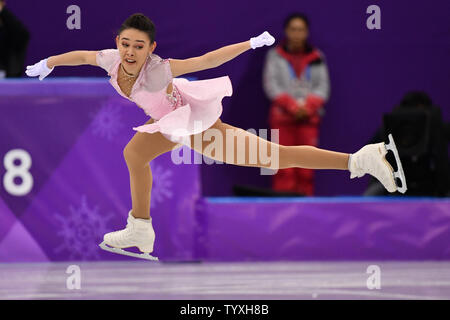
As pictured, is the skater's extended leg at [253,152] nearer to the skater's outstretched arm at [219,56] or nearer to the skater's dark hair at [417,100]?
the skater's outstretched arm at [219,56]

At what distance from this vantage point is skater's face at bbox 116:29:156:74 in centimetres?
493

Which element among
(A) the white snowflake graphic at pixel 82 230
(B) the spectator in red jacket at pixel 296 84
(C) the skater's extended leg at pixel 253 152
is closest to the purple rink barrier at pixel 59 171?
(A) the white snowflake graphic at pixel 82 230

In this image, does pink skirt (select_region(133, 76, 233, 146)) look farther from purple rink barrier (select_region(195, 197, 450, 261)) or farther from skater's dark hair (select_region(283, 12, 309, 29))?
skater's dark hair (select_region(283, 12, 309, 29))

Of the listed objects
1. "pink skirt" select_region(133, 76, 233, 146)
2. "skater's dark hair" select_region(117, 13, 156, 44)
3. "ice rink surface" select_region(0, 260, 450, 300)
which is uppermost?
"skater's dark hair" select_region(117, 13, 156, 44)

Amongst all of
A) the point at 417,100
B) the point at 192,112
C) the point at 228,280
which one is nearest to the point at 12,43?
the point at 228,280

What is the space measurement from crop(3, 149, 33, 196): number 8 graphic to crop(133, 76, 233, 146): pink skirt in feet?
9.22

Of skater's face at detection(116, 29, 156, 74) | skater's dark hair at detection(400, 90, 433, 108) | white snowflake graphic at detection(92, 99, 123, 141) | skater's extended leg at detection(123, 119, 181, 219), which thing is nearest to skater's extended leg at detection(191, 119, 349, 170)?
skater's extended leg at detection(123, 119, 181, 219)

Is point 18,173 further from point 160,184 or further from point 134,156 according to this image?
point 134,156

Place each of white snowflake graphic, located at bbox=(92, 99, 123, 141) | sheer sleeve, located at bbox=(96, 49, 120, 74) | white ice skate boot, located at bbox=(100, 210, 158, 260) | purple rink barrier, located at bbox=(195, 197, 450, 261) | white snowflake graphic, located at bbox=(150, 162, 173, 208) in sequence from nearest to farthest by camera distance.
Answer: sheer sleeve, located at bbox=(96, 49, 120, 74)
white ice skate boot, located at bbox=(100, 210, 158, 260)
white snowflake graphic, located at bbox=(92, 99, 123, 141)
white snowflake graphic, located at bbox=(150, 162, 173, 208)
purple rink barrier, located at bbox=(195, 197, 450, 261)

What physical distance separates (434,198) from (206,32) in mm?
2438

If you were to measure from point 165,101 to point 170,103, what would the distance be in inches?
1.4

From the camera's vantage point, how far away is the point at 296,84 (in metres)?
8.40

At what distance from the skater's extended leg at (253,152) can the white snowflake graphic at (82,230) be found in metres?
2.69

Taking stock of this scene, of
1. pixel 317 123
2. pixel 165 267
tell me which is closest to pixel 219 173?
pixel 317 123
